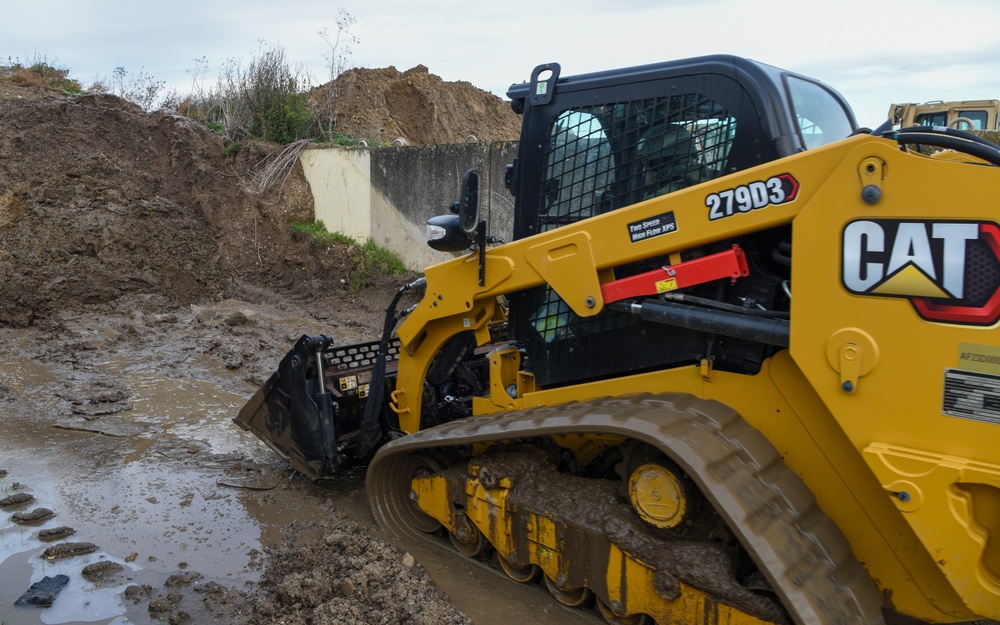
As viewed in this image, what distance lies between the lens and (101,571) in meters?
Answer: 3.60

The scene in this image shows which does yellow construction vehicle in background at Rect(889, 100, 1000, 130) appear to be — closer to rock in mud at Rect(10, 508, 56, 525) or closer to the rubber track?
the rubber track

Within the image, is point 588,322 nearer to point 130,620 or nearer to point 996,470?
point 996,470

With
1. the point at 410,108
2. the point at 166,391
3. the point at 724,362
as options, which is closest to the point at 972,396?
the point at 724,362

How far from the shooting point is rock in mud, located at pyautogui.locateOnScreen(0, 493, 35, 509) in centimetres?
429

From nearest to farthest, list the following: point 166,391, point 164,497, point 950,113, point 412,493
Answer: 1. point 412,493
2. point 164,497
3. point 166,391
4. point 950,113

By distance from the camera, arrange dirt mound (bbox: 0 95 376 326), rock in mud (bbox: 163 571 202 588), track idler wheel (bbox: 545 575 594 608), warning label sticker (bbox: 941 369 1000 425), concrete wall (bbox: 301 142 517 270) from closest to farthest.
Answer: warning label sticker (bbox: 941 369 1000 425) → track idler wheel (bbox: 545 575 594 608) → rock in mud (bbox: 163 571 202 588) → concrete wall (bbox: 301 142 517 270) → dirt mound (bbox: 0 95 376 326)

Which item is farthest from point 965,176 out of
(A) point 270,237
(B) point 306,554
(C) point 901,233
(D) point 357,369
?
(A) point 270,237

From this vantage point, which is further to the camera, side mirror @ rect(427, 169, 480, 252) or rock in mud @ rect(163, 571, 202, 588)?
rock in mud @ rect(163, 571, 202, 588)

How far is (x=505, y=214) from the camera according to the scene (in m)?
8.64

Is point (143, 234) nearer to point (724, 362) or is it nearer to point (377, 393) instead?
point (377, 393)

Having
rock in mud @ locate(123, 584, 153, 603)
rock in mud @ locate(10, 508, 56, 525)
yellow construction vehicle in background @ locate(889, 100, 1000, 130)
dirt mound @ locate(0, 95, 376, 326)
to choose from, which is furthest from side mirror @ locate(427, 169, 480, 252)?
yellow construction vehicle in background @ locate(889, 100, 1000, 130)

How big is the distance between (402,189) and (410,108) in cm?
637

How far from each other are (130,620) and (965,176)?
3.50 meters

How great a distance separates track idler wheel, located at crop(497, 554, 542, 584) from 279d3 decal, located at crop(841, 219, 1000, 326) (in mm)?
1783
